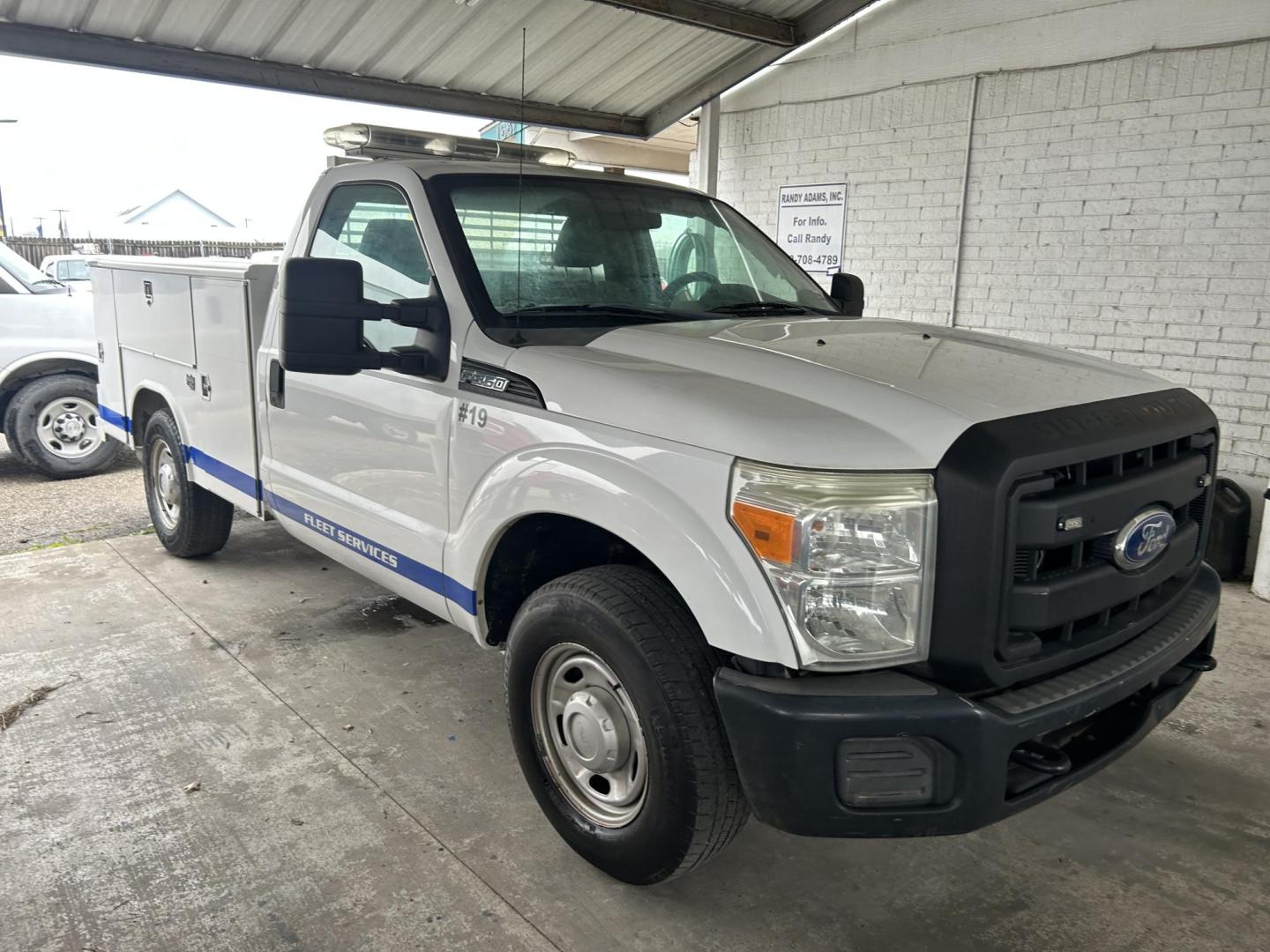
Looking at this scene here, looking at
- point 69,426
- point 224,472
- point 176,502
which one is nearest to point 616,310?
point 224,472

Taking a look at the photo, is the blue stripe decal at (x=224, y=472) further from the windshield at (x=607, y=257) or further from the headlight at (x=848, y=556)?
the headlight at (x=848, y=556)

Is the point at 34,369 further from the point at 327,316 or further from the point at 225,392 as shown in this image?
the point at 327,316

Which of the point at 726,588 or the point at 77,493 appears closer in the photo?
the point at 726,588

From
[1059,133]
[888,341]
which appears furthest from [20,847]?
[1059,133]

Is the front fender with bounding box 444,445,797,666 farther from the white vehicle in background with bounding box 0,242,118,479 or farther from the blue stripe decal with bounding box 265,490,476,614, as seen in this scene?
the white vehicle in background with bounding box 0,242,118,479

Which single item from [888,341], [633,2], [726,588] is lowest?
[726,588]

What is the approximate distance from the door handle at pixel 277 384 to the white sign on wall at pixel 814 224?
15.3ft

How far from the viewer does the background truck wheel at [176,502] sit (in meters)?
5.06

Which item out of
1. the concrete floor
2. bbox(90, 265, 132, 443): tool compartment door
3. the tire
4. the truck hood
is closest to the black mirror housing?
the truck hood

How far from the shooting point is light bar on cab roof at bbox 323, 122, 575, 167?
3697mm

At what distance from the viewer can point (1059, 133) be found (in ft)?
20.4

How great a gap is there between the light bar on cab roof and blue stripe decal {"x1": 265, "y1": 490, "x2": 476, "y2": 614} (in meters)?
1.44

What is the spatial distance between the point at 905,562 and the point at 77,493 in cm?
692

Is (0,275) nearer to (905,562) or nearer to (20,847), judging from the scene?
(20,847)
